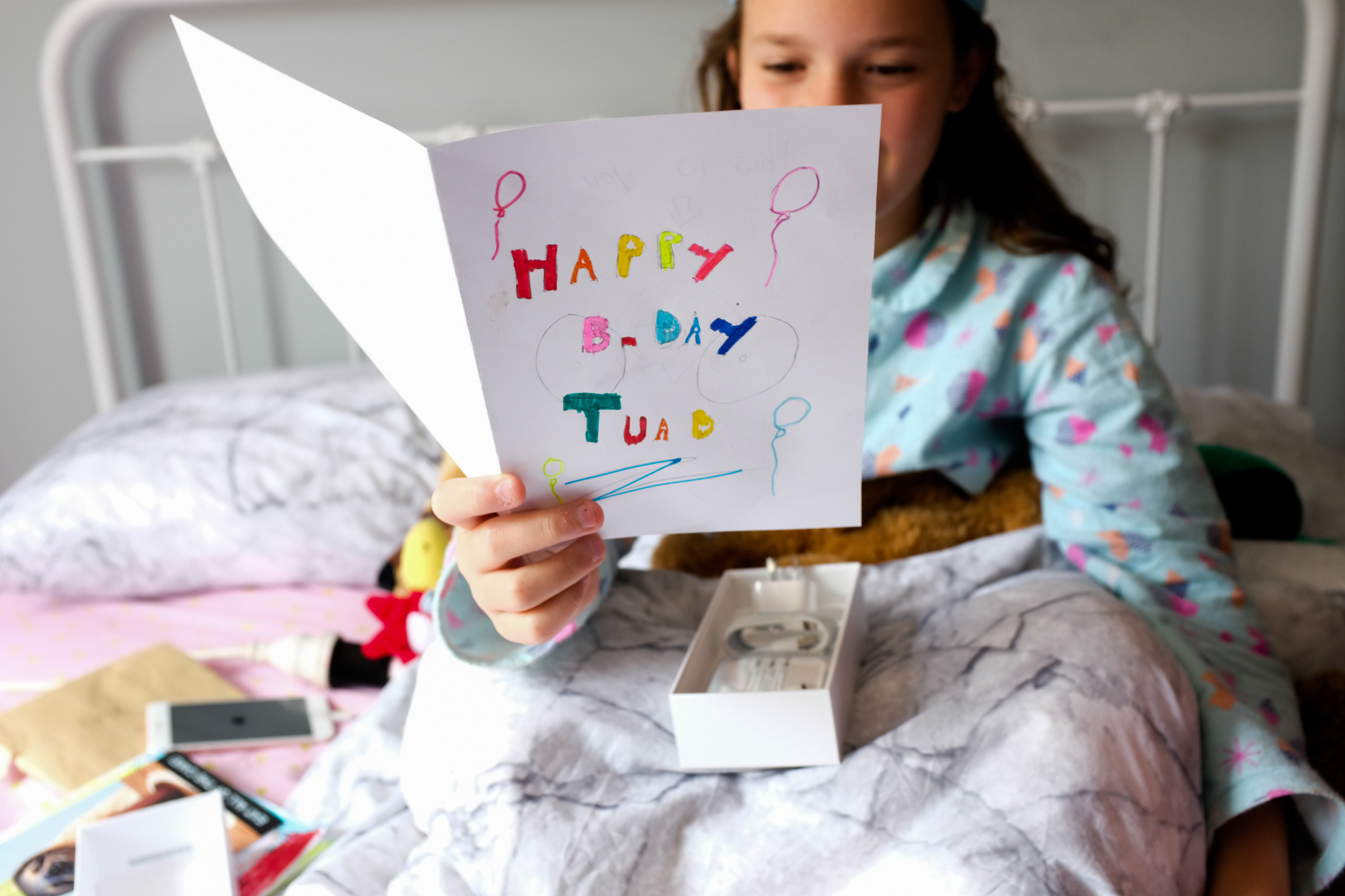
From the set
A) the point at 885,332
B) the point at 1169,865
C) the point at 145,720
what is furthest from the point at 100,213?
the point at 1169,865

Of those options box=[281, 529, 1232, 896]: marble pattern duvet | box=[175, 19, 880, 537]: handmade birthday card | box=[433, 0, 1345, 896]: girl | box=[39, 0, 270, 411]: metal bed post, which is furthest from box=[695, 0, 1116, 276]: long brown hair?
box=[39, 0, 270, 411]: metal bed post

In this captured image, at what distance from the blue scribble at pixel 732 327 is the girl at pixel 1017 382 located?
19 cm

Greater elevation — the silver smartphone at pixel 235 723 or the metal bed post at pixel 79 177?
the metal bed post at pixel 79 177

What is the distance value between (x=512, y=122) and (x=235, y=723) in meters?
1.04

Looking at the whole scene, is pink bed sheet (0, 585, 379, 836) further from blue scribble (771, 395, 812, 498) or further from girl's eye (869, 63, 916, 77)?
girl's eye (869, 63, 916, 77)

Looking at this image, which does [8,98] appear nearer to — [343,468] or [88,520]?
[88,520]

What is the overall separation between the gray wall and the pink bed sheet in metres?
0.62

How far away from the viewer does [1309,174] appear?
4.50 ft

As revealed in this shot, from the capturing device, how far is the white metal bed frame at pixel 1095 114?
137 centimetres

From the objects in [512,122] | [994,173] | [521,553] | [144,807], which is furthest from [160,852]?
[512,122]

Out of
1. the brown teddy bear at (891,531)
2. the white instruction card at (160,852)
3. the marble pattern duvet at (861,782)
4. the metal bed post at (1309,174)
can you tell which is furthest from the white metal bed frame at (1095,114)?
the white instruction card at (160,852)

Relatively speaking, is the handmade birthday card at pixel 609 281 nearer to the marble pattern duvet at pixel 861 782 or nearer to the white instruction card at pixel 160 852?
the marble pattern duvet at pixel 861 782

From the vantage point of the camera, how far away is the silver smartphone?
0.92m

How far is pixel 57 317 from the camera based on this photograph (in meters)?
1.76
